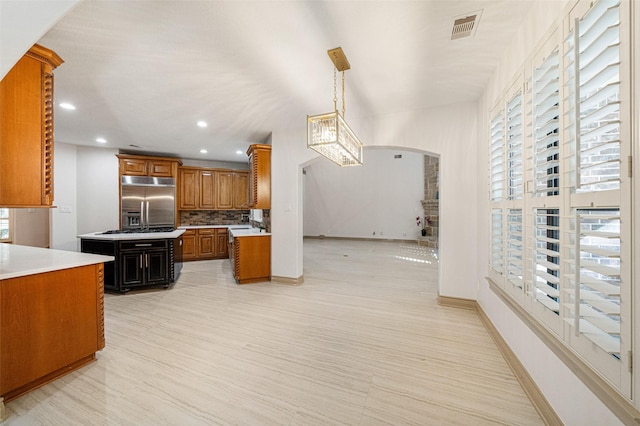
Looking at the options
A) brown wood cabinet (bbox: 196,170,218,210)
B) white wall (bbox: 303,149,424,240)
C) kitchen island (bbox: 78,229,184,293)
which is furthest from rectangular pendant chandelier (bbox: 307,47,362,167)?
white wall (bbox: 303,149,424,240)

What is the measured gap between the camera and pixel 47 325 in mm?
1867

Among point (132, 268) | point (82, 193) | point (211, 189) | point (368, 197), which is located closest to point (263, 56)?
point (132, 268)

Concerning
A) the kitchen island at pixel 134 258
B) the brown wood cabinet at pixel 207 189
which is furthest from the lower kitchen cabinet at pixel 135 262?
the brown wood cabinet at pixel 207 189

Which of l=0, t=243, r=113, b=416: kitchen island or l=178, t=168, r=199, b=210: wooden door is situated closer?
l=0, t=243, r=113, b=416: kitchen island

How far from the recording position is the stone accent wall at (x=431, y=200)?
855 centimetres

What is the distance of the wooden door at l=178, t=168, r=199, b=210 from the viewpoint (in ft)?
21.0

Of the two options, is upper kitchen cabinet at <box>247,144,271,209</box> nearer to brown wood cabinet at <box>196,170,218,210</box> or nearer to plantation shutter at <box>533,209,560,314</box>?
brown wood cabinet at <box>196,170,218,210</box>

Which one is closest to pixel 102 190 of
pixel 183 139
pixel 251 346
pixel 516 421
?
pixel 183 139

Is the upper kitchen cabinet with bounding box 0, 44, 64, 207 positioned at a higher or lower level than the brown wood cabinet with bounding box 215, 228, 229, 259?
higher

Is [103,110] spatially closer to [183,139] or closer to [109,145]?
[183,139]

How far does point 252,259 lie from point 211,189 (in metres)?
3.21

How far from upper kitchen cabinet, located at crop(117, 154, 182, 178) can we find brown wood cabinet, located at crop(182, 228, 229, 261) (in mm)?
1530

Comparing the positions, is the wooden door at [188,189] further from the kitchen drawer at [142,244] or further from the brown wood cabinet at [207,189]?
the kitchen drawer at [142,244]

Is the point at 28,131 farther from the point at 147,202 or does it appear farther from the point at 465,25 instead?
the point at 147,202
